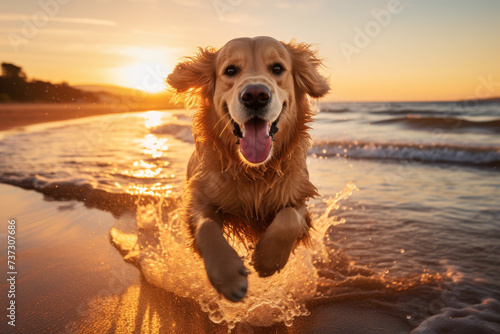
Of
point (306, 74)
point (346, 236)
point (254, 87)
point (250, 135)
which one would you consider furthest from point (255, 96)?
point (346, 236)

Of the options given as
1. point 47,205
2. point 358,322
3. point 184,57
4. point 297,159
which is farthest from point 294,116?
point 47,205

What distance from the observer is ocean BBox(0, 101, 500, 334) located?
2.78m

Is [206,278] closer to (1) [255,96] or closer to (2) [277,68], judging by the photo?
(1) [255,96]

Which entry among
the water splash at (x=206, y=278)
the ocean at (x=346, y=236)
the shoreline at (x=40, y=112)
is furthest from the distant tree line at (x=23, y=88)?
the water splash at (x=206, y=278)

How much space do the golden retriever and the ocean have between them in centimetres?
43

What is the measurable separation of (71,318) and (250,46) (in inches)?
91.4

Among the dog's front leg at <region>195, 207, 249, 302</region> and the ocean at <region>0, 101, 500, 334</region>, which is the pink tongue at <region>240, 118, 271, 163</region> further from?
the ocean at <region>0, 101, 500, 334</region>

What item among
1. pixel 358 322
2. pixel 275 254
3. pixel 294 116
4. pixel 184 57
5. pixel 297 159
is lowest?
pixel 358 322

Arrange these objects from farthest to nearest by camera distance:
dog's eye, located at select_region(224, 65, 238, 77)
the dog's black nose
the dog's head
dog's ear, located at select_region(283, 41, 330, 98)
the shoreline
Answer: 1. the shoreline
2. dog's ear, located at select_region(283, 41, 330, 98)
3. dog's eye, located at select_region(224, 65, 238, 77)
4. the dog's head
5. the dog's black nose

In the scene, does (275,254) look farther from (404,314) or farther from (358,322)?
(404,314)

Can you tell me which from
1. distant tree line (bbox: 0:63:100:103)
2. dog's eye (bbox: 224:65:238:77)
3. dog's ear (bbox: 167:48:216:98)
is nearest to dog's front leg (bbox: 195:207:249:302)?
dog's eye (bbox: 224:65:238:77)

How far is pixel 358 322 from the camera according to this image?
2.61m

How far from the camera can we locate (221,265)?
2066mm

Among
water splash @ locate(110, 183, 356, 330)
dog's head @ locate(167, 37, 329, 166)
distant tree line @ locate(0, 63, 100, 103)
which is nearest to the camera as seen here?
dog's head @ locate(167, 37, 329, 166)
